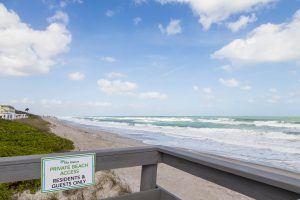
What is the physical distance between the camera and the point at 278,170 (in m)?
12.4

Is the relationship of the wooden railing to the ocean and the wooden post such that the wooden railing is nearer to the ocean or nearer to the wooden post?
the wooden post

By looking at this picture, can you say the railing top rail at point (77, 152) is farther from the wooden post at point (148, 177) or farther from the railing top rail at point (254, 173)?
the railing top rail at point (254, 173)

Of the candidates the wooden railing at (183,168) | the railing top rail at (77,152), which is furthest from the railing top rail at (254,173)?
the railing top rail at (77,152)

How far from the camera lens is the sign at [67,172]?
6.95 ft

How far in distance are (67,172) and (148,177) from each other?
2.83 ft

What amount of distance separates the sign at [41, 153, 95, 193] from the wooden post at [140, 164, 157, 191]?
0.63 meters

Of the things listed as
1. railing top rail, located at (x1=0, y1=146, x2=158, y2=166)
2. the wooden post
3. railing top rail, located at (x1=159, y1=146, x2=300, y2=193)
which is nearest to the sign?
railing top rail, located at (x1=0, y1=146, x2=158, y2=166)

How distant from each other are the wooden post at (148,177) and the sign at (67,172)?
627 mm

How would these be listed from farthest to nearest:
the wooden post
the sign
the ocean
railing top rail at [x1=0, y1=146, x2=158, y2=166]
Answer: the ocean < the wooden post < the sign < railing top rail at [x1=0, y1=146, x2=158, y2=166]

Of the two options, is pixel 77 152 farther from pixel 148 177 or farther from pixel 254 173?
pixel 254 173

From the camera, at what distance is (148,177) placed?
2.74 m

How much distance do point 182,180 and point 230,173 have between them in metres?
7.74

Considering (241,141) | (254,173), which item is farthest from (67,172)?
(241,141)

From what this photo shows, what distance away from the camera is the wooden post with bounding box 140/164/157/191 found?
107 inches
